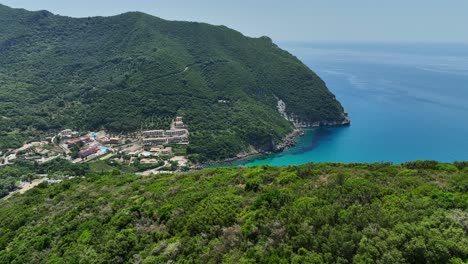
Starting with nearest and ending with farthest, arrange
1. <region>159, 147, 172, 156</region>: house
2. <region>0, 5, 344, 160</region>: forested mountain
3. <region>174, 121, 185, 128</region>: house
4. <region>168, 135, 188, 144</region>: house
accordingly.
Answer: <region>159, 147, 172, 156</region>: house → <region>168, 135, 188, 144</region>: house → <region>0, 5, 344, 160</region>: forested mountain → <region>174, 121, 185, 128</region>: house

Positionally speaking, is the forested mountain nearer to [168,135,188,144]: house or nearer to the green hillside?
[168,135,188,144]: house

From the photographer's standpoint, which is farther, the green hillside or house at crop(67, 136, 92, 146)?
house at crop(67, 136, 92, 146)

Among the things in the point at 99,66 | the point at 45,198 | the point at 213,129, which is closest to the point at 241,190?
the point at 45,198

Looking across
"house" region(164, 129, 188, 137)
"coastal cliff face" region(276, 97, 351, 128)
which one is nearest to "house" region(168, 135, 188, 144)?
"house" region(164, 129, 188, 137)

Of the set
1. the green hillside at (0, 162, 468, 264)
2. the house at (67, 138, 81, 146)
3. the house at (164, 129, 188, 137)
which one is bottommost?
the house at (67, 138, 81, 146)

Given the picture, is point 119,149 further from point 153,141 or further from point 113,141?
point 153,141

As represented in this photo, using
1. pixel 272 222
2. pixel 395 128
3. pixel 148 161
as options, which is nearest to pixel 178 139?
pixel 148 161

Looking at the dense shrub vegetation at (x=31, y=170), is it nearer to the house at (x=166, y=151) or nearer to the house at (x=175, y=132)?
the house at (x=166, y=151)

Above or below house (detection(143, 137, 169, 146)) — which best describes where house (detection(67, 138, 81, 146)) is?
above
